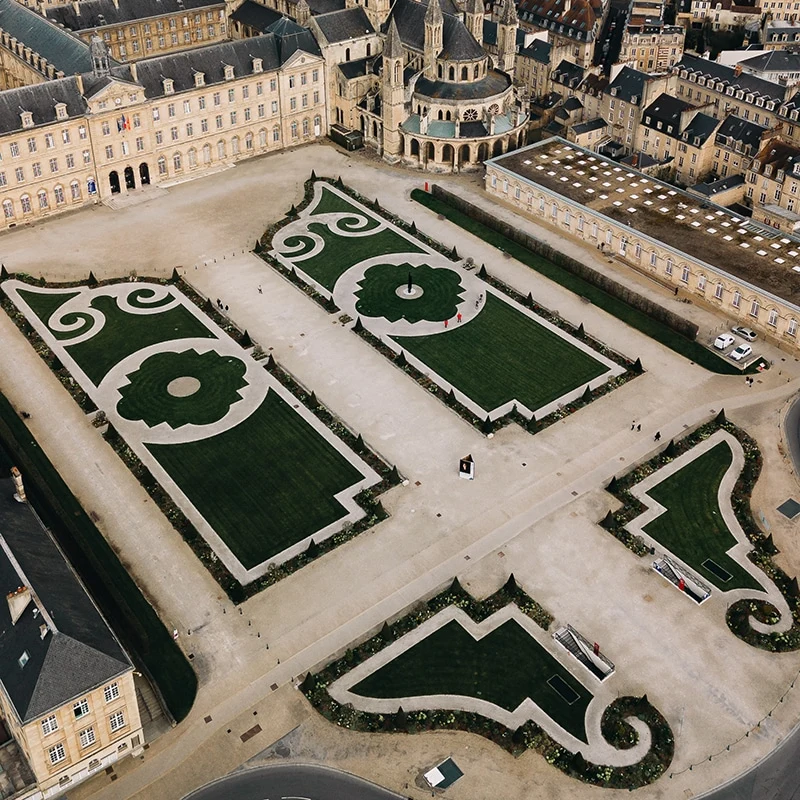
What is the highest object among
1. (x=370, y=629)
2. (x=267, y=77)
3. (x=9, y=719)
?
(x=267, y=77)

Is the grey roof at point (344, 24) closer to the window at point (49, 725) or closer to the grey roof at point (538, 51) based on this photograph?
the grey roof at point (538, 51)

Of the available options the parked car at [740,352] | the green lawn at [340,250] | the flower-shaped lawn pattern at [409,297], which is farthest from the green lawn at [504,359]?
the green lawn at [340,250]

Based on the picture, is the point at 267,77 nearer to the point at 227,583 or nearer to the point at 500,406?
the point at 500,406

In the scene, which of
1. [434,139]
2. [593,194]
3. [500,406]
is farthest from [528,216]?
[500,406]

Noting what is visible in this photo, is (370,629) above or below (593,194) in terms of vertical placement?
below

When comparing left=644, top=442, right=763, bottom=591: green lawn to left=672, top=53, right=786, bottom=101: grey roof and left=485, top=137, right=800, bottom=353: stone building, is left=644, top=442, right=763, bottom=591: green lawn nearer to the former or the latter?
left=485, top=137, right=800, bottom=353: stone building

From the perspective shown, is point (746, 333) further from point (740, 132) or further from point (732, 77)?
point (732, 77)

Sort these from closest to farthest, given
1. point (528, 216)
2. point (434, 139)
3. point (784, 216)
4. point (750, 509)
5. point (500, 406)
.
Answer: point (750, 509) < point (500, 406) < point (784, 216) < point (528, 216) < point (434, 139)

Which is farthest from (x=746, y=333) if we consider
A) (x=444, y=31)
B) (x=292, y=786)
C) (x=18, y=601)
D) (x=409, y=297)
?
(x=18, y=601)
